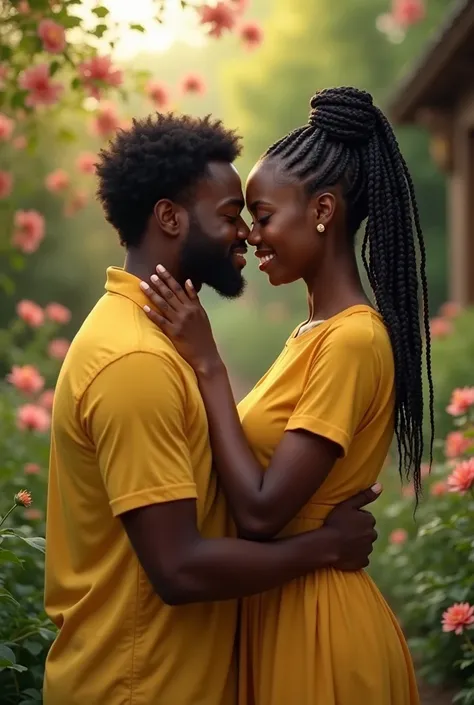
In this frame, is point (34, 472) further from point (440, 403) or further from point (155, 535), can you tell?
point (440, 403)

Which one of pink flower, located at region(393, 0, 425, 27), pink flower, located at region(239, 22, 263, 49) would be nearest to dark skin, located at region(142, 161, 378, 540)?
pink flower, located at region(239, 22, 263, 49)

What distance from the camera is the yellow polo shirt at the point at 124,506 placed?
101 inches

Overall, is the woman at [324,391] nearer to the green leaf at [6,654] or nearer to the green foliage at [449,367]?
the green leaf at [6,654]

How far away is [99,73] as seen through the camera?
544 cm

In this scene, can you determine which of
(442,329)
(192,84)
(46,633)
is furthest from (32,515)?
(442,329)

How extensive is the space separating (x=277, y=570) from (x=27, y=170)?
9.90 meters

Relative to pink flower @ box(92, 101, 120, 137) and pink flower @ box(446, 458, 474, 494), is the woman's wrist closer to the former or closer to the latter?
pink flower @ box(446, 458, 474, 494)

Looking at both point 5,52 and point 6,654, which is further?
point 5,52

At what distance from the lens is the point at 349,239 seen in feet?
10.0

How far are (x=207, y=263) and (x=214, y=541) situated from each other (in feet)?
2.42

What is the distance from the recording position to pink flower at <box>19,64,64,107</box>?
5449mm

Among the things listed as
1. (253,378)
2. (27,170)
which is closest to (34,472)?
(27,170)

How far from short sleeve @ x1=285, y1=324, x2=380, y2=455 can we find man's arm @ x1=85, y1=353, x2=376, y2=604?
33 centimetres

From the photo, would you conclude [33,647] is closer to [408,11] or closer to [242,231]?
[242,231]
